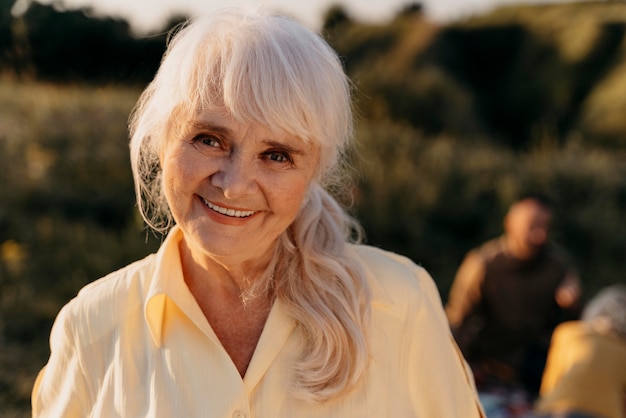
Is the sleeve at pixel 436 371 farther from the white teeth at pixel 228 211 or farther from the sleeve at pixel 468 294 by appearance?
the sleeve at pixel 468 294

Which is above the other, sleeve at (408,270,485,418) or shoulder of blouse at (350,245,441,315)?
shoulder of blouse at (350,245,441,315)

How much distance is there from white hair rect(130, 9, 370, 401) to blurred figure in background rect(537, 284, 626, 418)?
6.84ft

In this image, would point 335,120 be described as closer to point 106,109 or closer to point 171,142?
point 171,142

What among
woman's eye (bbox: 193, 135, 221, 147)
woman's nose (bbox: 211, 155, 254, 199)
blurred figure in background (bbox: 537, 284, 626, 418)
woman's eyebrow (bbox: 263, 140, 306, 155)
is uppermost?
woman's eyebrow (bbox: 263, 140, 306, 155)

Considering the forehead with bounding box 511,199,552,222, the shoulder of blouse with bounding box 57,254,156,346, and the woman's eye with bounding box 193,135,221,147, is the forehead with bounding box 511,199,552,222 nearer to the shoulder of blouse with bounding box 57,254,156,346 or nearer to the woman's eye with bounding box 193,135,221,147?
the shoulder of blouse with bounding box 57,254,156,346

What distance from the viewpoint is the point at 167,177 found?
1.62 metres

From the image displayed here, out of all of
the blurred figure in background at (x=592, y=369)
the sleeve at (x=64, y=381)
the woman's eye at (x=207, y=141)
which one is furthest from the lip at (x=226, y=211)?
the blurred figure in background at (x=592, y=369)

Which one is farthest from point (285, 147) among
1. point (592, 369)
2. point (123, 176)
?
point (123, 176)

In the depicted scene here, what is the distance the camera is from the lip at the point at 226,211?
1612 mm

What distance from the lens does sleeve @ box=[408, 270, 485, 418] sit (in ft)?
5.55

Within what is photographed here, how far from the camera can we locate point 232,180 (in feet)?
5.15

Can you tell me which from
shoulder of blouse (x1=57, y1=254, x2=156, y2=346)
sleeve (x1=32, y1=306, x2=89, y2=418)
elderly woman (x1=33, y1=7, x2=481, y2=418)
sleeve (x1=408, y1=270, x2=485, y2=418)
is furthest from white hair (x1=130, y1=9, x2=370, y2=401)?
sleeve (x1=32, y1=306, x2=89, y2=418)

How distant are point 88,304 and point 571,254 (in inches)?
276

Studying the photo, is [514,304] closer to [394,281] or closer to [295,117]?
[394,281]
